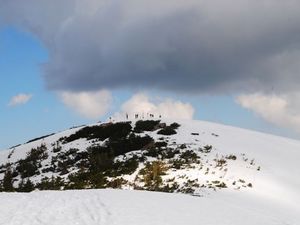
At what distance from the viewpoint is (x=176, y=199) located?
66.1 feet

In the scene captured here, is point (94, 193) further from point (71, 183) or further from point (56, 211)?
point (71, 183)

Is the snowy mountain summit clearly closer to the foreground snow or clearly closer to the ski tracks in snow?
Answer: the foreground snow

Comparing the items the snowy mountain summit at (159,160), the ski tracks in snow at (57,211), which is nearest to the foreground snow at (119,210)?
the ski tracks in snow at (57,211)

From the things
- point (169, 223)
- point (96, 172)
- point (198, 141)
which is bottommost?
point (169, 223)

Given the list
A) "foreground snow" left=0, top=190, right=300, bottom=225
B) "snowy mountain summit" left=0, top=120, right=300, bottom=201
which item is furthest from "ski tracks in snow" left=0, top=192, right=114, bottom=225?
"snowy mountain summit" left=0, top=120, right=300, bottom=201

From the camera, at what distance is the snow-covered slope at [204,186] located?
16781 millimetres

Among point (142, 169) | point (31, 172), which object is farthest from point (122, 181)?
point (31, 172)

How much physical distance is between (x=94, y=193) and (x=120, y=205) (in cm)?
309

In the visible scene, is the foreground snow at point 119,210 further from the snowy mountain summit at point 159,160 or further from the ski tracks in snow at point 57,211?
the snowy mountain summit at point 159,160

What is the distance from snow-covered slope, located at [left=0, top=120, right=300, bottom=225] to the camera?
16781mm

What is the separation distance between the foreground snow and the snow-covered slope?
0.03m

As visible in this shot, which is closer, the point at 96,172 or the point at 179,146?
the point at 96,172

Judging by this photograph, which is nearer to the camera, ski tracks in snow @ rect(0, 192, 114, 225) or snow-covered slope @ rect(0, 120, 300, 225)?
ski tracks in snow @ rect(0, 192, 114, 225)

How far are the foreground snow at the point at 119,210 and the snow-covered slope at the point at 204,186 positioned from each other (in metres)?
0.03
